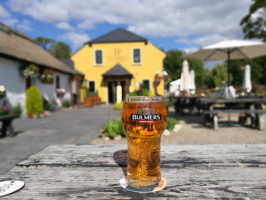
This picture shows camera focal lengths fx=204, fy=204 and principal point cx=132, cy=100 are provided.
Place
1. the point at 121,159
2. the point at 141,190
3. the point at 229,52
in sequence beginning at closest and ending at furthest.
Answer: the point at 141,190 → the point at 121,159 → the point at 229,52

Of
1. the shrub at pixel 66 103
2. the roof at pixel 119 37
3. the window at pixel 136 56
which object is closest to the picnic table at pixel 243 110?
the shrub at pixel 66 103

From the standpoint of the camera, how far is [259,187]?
0.75 meters

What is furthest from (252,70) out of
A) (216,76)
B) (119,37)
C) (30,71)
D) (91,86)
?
(30,71)

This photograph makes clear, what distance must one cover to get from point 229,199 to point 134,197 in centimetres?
32

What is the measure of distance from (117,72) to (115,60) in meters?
1.67

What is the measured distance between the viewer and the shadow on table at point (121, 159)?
1.00 m

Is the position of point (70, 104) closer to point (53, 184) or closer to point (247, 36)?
point (53, 184)

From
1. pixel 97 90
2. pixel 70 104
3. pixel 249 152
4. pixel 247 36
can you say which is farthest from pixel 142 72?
pixel 249 152

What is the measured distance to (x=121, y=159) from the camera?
1.12 meters

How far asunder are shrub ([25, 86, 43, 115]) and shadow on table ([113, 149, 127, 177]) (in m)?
9.76

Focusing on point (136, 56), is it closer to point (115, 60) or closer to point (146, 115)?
point (115, 60)

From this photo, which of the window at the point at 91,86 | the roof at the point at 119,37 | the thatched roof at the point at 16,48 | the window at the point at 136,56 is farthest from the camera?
the window at the point at 91,86

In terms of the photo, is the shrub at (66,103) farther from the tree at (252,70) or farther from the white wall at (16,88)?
the tree at (252,70)

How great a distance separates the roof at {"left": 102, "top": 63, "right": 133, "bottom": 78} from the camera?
1783 centimetres
